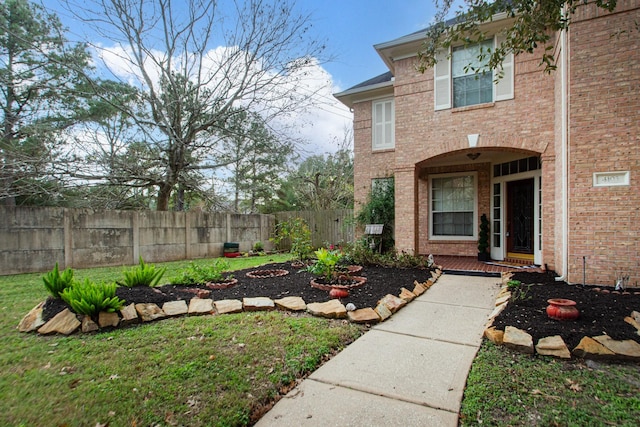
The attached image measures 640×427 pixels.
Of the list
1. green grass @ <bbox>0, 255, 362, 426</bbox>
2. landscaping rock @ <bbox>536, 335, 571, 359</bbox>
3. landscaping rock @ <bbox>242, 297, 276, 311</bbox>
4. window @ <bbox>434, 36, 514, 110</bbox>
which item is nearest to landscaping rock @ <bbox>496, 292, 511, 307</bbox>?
landscaping rock @ <bbox>536, 335, 571, 359</bbox>

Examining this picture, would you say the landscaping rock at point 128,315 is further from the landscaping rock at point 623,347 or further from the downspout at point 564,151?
the downspout at point 564,151

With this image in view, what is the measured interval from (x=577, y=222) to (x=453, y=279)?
2338 millimetres

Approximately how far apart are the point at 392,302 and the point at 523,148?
4.88 meters

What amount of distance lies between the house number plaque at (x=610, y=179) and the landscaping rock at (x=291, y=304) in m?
5.14

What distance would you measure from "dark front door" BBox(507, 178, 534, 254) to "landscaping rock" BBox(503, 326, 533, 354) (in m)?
5.68

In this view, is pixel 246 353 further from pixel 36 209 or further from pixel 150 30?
pixel 150 30

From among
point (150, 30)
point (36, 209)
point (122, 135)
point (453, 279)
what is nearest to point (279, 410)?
point (453, 279)

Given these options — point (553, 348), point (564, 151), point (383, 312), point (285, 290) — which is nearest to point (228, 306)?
point (285, 290)

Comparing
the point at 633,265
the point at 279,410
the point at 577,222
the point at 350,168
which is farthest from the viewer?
the point at 350,168

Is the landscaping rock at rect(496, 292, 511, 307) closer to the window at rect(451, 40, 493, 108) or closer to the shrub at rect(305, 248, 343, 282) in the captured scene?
the shrub at rect(305, 248, 343, 282)

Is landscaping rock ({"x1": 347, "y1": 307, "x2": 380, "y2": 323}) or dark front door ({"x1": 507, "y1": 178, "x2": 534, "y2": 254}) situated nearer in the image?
landscaping rock ({"x1": 347, "y1": 307, "x2": 380, "y2": 323})

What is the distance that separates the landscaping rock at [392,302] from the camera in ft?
14.6

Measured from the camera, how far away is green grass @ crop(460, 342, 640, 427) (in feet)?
6.85

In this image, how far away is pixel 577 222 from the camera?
5.53 metres
